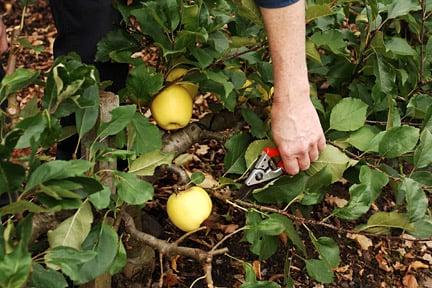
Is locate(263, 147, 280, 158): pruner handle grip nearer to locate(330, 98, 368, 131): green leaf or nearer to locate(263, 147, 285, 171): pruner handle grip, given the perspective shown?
locate(263, 147, 285, 171): pruner handle grip

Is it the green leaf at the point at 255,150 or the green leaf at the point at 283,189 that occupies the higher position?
the green leaf at the point at 255,150

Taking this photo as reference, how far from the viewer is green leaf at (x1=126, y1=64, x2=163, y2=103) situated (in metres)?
1.55

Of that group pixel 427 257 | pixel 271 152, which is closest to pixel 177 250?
pixel 271 152

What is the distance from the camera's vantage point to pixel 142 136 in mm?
1485

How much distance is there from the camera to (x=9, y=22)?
3586mm

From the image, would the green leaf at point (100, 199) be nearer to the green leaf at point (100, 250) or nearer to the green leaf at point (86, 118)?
the green leaf at point (100, 250)

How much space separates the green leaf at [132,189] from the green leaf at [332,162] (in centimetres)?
49

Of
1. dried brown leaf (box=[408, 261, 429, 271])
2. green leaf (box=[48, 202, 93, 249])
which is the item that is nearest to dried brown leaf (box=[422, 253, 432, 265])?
dried brown leaf (box=[408, 261, 429, 271])

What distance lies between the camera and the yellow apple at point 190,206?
153 cm

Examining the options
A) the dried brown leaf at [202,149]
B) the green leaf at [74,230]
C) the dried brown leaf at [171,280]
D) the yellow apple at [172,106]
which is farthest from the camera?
the dried brown leaf at [202,149]

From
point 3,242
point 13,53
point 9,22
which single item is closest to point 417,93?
point 13,53

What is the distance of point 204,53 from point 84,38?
0.45 metres

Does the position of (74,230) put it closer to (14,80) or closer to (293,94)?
(14,80)

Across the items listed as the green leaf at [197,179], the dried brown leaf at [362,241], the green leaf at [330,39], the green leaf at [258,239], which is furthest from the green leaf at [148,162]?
the dried brown leaf at [362,241]
